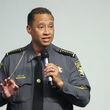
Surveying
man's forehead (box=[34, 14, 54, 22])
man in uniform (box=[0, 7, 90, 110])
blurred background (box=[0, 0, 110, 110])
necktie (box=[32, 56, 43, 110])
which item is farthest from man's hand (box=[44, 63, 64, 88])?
blurred background (box=[0, 0, 110, 110])

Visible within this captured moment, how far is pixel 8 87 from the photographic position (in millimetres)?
1342

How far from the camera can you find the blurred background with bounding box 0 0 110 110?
6.70 feet

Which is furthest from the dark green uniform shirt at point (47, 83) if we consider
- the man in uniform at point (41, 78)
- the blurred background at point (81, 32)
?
the blurred background at point (81, 32)

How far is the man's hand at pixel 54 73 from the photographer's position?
127 centimetres

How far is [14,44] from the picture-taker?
2.12 m

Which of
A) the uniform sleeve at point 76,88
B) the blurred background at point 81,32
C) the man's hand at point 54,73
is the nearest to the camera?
the man's hand at point 54,73

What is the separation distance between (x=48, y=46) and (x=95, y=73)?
65cm

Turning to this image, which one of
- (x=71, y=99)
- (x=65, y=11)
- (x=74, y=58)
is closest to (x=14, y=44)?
(x=65, y=11)

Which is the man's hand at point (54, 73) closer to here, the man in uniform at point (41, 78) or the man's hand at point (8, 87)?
the man in uniform at point (41, 78)

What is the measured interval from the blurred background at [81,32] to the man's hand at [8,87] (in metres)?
0.74

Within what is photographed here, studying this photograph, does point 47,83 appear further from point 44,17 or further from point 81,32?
point 81,32

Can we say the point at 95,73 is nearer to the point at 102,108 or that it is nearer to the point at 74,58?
the point at 102,108

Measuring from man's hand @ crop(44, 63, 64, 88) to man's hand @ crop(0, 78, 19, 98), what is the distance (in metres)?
0.16

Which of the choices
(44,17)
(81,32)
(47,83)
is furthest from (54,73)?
(81,32)
